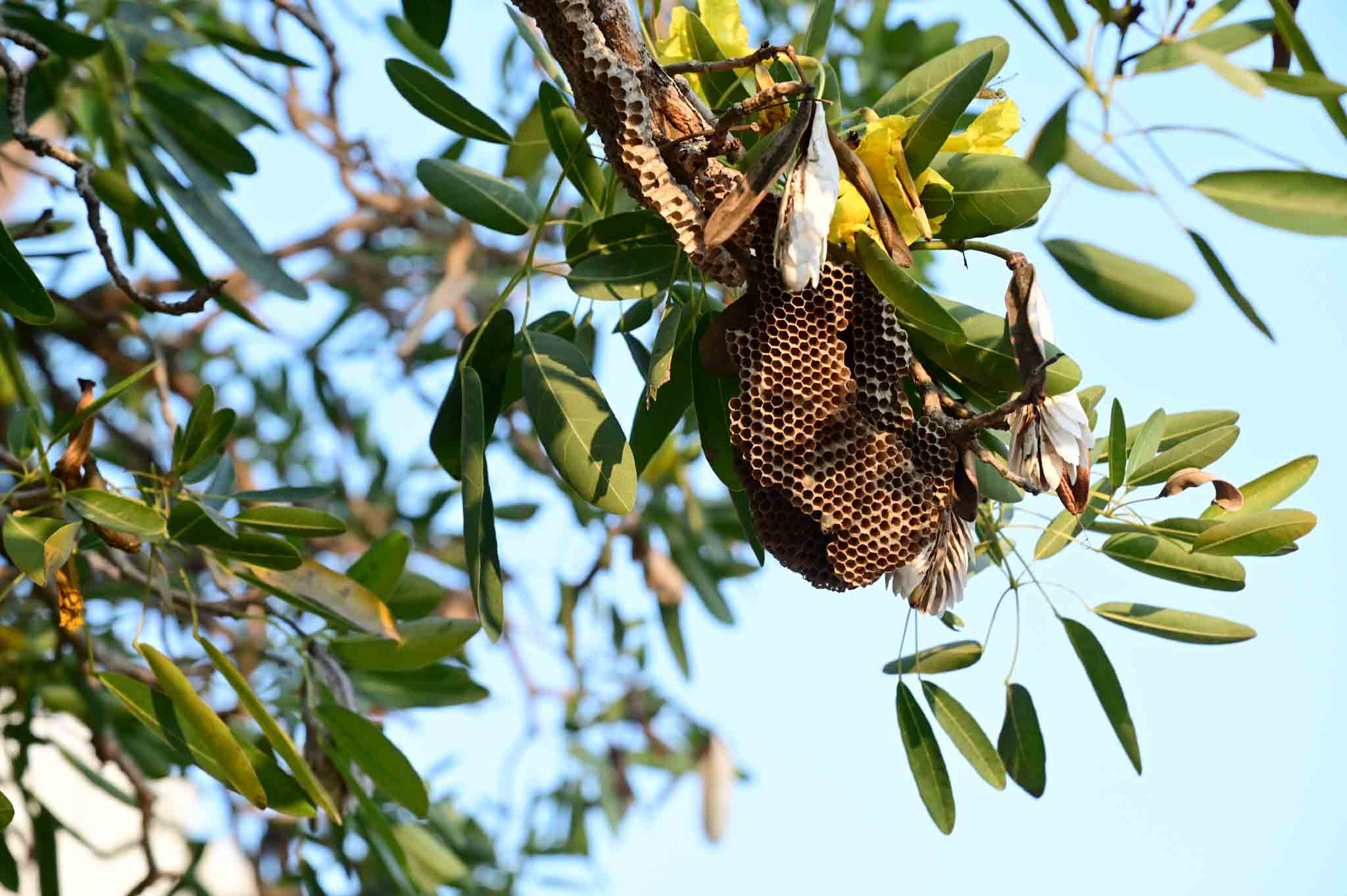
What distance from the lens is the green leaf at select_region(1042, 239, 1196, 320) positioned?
70cm

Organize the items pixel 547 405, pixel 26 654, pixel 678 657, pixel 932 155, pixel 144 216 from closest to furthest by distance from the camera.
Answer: pixel 932 155, pixel 547 405, pixel 144 216, pixel 26 654, pixel 678 657

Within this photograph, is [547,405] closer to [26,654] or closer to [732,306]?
[732,306]

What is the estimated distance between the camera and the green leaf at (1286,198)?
651 mm

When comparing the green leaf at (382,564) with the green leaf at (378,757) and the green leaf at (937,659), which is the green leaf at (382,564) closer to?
the green leaf at (378,757)

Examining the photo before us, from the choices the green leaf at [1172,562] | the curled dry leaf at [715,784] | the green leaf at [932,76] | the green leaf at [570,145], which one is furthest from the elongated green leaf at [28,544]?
the curled dry leaf at [715,784]

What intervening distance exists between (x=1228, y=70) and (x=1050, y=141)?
8cm

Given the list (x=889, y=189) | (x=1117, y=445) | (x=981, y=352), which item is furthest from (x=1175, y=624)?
(x=889, y=189)

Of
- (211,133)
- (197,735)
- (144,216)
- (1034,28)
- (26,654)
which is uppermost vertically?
(211,133)

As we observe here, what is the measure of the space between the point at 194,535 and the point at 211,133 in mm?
536

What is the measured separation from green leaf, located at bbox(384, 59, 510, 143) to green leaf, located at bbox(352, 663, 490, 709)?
608 mm

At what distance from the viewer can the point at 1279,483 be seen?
919 millimetres

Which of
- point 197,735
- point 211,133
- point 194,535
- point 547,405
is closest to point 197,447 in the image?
point 194,535

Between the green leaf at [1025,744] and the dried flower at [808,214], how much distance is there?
0.43m

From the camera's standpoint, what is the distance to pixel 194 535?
102cm
